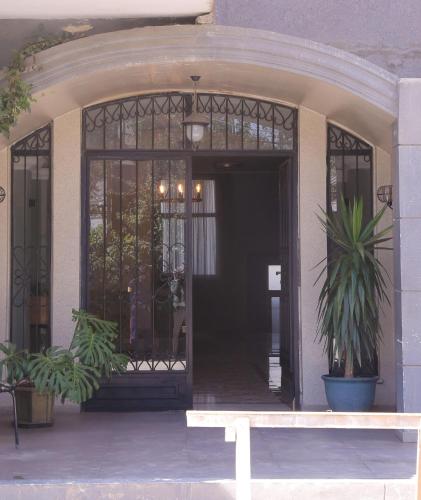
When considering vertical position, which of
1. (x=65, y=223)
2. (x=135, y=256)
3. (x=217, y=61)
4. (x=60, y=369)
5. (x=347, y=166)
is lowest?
(x=60, y=369)

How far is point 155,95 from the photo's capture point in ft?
31.0

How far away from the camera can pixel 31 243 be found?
9.46 meters

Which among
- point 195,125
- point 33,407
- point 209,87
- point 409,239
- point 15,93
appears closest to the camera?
point 15,93

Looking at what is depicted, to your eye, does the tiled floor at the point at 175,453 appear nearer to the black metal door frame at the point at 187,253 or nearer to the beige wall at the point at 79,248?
the black metal door frame at the point at 187,253

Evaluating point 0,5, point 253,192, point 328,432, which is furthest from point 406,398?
point 253,192

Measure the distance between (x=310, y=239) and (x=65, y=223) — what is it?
8.08 ft

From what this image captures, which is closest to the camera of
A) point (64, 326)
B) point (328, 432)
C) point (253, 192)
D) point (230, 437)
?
point (230, 437)

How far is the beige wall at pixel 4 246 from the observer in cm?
934

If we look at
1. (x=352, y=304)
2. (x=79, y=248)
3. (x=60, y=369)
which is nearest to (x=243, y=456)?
(x=60, y=369)

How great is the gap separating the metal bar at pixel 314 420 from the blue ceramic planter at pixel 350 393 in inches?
152

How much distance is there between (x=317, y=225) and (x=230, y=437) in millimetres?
4745

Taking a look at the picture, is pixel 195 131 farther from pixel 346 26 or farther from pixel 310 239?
pixel 346 26

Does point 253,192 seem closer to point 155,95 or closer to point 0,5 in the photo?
point 155,95

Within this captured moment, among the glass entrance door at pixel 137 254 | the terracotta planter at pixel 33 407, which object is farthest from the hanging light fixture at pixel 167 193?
the terracotta planter at pixel 33 407
